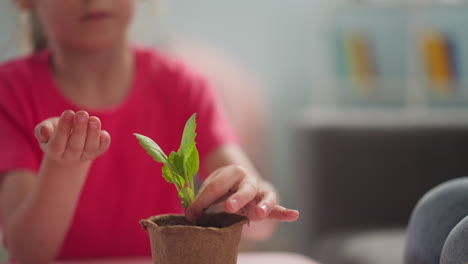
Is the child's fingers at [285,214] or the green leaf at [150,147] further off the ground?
the green leaf at [150,147]

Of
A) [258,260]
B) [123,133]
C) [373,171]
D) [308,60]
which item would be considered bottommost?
[373,171]

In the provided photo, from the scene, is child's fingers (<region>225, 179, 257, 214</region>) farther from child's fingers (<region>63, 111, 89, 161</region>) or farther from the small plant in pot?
child's fingers (<region>63, 111, 89, 161</region>)

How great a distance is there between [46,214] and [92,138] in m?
0.31

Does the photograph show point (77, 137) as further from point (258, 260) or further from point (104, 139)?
point (258, 260)

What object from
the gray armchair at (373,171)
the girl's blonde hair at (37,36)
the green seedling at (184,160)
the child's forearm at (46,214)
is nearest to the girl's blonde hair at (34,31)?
the girl's blonde hair at (37,36)

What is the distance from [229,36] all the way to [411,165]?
68.1 inches

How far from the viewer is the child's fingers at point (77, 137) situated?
0.64 meters

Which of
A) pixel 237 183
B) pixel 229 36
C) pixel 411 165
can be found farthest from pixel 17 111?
pixel 229 36

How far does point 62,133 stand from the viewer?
0.64 m

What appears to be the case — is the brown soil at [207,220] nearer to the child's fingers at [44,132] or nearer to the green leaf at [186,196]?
the green leaf at [186,196]

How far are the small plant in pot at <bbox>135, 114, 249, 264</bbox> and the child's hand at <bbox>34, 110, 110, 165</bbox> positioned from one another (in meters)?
0.06

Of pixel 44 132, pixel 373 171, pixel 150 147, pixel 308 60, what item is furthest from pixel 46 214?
pixel 308 60

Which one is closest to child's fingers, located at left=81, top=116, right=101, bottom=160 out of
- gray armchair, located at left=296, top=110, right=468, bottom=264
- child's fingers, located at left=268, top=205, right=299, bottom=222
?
child's fingers, located at left=268, top=205, right=299, bottom=222

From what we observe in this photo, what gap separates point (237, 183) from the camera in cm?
76
